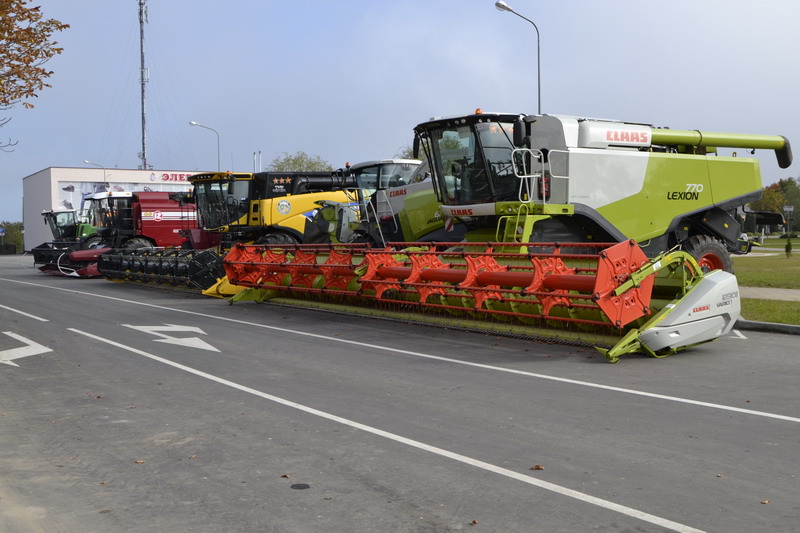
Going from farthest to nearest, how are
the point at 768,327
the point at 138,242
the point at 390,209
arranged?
1. the point at 138,242
2. the point at 390,209
3. the point at 768,327

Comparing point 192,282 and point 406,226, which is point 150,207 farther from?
point 406,226

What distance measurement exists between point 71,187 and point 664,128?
7978 cm

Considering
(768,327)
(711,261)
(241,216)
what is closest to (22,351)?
(768,327)

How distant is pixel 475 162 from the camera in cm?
1540

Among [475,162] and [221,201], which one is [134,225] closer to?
[221,201]

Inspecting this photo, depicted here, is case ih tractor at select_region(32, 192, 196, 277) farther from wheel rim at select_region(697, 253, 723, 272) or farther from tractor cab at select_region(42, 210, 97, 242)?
wheel rim at select_region(697, 253, 723, 272)

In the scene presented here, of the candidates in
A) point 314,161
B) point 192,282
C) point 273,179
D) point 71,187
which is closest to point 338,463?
point 192,282

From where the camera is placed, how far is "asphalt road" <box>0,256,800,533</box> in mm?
4605

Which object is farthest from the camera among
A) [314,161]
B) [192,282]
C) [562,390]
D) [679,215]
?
[314,161]

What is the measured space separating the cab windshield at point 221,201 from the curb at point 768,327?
18.3m

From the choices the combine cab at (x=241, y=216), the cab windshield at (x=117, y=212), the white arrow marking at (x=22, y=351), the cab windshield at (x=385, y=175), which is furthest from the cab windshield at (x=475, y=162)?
the cab windshield at (x=117, y=212)

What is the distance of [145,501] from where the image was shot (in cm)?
484

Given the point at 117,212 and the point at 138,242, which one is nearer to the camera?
the point at 138,242

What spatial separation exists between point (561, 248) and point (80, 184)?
3153 inches
